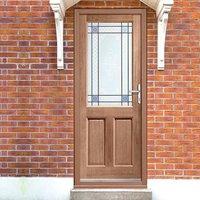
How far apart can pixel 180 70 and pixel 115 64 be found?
0.82 meters

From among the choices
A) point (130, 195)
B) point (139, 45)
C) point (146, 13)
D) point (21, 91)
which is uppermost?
point (146, 13)

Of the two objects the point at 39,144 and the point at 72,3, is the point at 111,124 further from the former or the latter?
the point at 72,3

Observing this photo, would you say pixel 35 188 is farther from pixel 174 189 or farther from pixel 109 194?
pixel 174 189

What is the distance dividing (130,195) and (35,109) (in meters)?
1.57

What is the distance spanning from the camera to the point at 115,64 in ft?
20.3

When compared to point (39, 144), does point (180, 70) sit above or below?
above

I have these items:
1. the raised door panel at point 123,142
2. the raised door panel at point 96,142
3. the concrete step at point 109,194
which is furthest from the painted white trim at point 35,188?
the raised door panel at point 123,142

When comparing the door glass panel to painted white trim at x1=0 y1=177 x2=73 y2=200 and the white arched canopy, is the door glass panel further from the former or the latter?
painted white trim at x1=0 y1=177 x2=73 y2=200

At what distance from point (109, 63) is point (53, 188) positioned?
1.71 meters

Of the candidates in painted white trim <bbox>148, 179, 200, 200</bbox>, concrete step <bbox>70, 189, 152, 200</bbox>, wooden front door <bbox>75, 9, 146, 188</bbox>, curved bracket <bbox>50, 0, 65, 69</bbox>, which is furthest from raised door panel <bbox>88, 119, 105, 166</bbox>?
curved bracket <bbox>50, 0, 65, 69</bbox>

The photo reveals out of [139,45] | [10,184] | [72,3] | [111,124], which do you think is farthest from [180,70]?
[10,184]

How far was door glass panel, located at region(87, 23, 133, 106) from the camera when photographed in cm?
616

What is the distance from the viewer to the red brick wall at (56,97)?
19.7 ft

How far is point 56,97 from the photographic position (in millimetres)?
6023
